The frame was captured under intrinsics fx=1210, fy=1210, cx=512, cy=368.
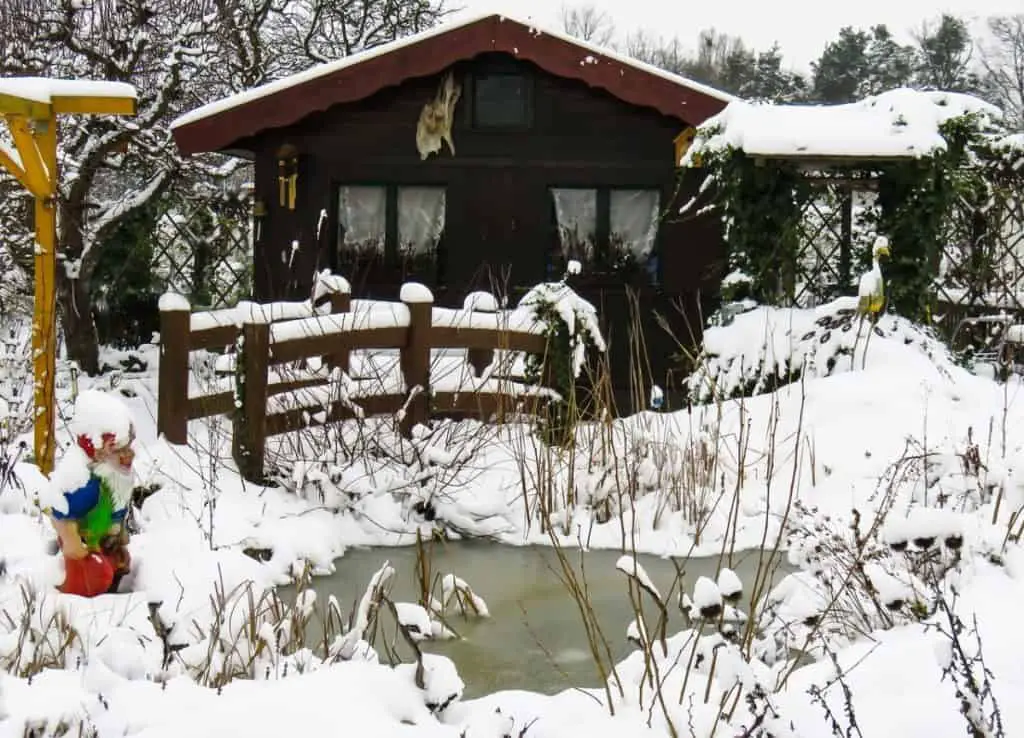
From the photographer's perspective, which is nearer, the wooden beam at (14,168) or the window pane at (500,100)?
the wooden beam at (14,168)

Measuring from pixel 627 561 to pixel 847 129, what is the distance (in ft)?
24.5

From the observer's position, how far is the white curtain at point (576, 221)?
12.2 m

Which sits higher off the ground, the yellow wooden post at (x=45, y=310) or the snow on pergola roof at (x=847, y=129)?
the snow on pergola roof at (x=847, y=129)

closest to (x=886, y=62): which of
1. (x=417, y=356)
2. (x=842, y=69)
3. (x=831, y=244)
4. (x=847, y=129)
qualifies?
(x=842, y=69)

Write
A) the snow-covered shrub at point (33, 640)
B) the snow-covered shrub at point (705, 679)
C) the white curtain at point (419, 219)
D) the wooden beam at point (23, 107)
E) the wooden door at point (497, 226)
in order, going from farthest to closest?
the white curtain at point (419, 219) → the wooden door at point (497, 226) → the wooden beam at point (23, 107) → the snow-covered shrub at point (33, 640) → the snow-covered shrub at point (705, 679)

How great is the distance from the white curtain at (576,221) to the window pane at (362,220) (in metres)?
1.78

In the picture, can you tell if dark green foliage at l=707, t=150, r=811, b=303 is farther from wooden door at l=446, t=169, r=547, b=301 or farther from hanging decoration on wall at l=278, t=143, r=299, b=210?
hanging decoration on wall at l=278, t=143, r=299, b=210

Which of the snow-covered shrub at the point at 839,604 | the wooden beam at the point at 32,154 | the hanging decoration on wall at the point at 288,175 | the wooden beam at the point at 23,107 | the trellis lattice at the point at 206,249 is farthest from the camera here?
the trellis lattice at the point at 206,249

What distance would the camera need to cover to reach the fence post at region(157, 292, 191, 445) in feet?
22.9

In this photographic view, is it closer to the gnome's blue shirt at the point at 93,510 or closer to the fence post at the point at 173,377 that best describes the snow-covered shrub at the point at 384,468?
the fence post at the point at 173,377

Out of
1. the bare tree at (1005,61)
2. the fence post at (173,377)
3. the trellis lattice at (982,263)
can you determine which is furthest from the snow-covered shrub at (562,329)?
the bare tree at (1005,61)

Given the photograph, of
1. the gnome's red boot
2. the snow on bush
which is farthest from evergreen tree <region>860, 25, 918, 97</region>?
the gnome's red boot

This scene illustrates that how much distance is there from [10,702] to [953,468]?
461 centimetres

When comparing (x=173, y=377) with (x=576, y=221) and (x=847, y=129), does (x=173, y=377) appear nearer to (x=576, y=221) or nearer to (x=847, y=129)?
(x=847, y=129)
